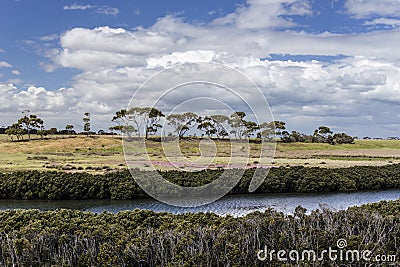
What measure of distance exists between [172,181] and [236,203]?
26.7 ft

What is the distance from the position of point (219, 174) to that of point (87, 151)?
4336cm

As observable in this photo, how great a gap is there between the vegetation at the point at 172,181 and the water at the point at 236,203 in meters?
1.03

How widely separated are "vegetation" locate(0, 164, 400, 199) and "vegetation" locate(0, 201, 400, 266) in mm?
20304

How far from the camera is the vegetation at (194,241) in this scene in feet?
51.1

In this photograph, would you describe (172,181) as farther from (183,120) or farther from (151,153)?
(151,153)

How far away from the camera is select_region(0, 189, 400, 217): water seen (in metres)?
33.2

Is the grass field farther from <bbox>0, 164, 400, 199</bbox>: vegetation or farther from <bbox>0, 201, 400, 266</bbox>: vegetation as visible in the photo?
<bbox>0, 201, 400, 266</bbox>: vegetation

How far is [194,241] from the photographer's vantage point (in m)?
16.4

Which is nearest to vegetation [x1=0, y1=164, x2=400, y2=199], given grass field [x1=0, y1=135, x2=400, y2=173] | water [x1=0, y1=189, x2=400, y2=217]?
water [x1=0, y1=189, x2=400, y2=217]

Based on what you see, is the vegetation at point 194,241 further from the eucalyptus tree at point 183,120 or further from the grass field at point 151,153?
the grass field at point 151,153

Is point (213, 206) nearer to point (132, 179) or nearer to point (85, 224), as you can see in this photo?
point (132, 179)

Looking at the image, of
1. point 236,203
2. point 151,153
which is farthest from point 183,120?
point 151,153

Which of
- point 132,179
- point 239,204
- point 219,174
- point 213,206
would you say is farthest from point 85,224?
point 219,174

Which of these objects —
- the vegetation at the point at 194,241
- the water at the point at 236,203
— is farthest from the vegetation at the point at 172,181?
the vegetation at the point at 194,241
